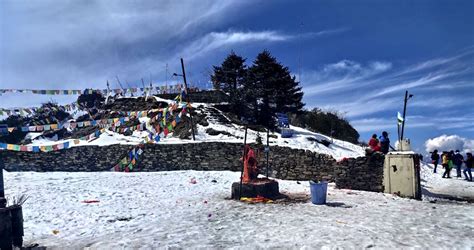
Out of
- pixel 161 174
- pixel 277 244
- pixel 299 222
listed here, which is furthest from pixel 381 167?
pixel 161 174

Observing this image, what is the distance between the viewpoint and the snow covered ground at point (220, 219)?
22.5ft

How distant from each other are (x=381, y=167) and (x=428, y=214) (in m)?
4.81

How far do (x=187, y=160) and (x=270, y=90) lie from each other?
14573 mm

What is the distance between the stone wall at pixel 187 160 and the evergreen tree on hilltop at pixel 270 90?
12556mm

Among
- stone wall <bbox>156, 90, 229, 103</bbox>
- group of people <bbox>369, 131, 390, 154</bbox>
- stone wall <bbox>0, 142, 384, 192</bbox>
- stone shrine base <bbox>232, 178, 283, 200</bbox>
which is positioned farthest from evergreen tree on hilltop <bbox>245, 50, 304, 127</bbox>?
stone shrine base <bbox>232, 178, 283, 200</bbox>

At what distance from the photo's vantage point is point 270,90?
32156mm

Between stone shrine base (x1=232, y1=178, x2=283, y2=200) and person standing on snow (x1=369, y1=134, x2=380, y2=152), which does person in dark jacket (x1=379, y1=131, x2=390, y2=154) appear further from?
stone shrine base (x1=232, y1=178, x2=283, y2=200)

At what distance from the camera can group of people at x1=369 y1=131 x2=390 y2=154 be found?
1491cm

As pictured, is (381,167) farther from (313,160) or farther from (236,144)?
(236,144)

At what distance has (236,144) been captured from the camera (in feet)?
64.9

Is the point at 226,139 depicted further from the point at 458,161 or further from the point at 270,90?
the point at 458,161

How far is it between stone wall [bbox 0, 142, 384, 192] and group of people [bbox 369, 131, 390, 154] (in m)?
1.45

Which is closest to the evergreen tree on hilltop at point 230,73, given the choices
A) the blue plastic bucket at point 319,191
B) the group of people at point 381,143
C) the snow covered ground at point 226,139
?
the snow covered ground at point 226,139

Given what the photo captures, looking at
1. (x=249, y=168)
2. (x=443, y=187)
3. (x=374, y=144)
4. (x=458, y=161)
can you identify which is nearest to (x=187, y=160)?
(x=249, y=168)
